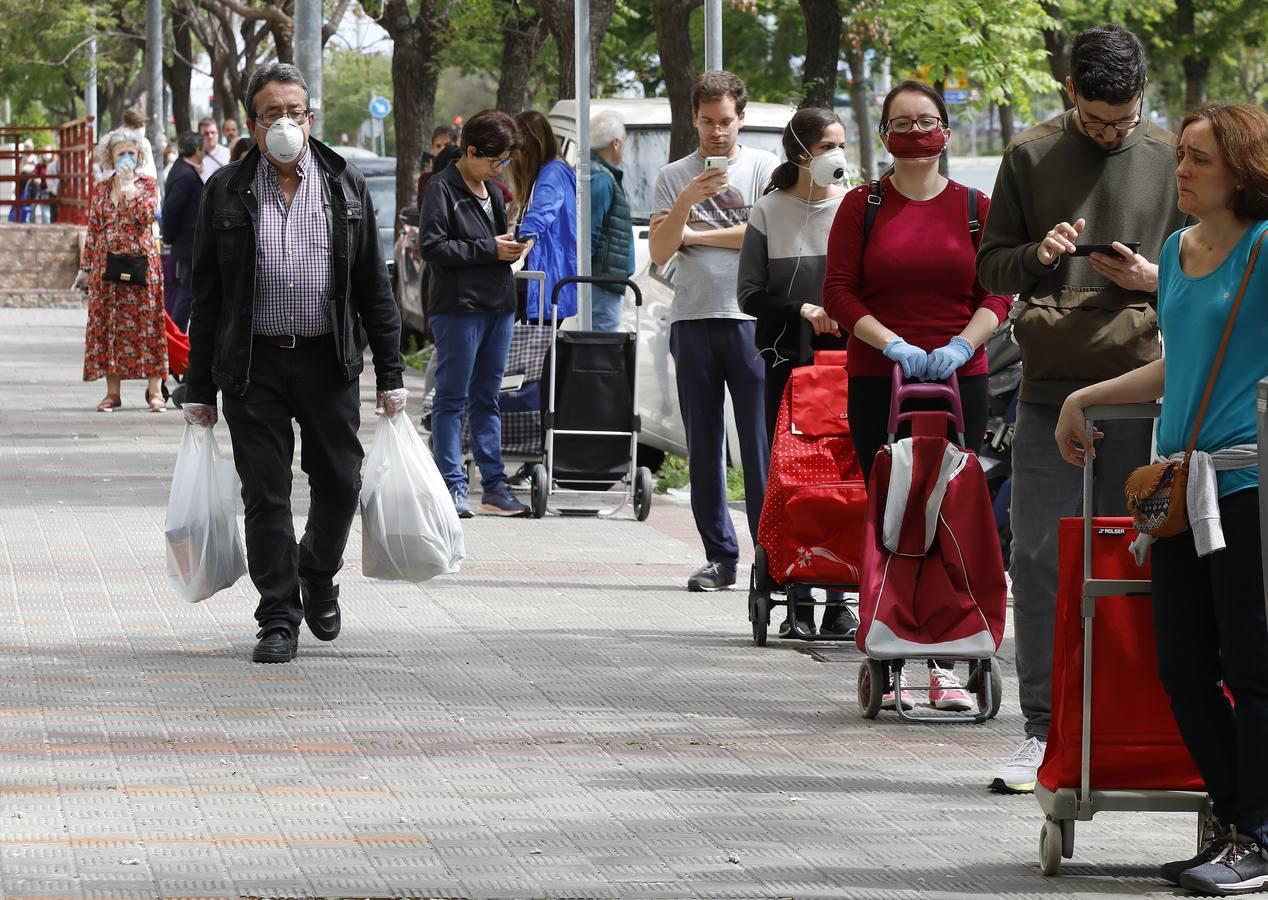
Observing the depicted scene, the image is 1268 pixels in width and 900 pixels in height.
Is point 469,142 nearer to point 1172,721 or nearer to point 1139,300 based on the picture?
point 1139,300

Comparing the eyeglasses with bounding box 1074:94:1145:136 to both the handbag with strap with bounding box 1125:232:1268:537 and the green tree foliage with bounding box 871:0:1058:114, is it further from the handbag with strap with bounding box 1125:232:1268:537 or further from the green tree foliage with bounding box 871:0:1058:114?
the green tree foliage with bounding box 871:0:1058:114

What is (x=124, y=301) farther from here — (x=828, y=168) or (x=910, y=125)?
(x=910, y=125)

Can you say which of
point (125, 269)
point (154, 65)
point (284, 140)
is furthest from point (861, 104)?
point (284, 140)

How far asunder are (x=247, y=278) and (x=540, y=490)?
426 centimetres

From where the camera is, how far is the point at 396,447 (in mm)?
7832

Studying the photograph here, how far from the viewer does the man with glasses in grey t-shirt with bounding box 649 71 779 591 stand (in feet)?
28.7

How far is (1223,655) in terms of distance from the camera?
474cm

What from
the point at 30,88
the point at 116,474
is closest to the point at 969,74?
the point at 116,474

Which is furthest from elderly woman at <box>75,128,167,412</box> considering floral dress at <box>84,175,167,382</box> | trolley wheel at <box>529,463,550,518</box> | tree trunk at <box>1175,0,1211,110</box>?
tree trunk at <box>1175,0,1211,110</box>

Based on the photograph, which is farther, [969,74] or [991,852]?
[969,74]

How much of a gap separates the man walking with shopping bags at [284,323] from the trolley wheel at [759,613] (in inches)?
55.3

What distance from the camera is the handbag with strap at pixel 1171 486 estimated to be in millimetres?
4668

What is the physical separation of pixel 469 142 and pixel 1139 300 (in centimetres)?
581

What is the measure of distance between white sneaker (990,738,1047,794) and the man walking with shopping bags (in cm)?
264
